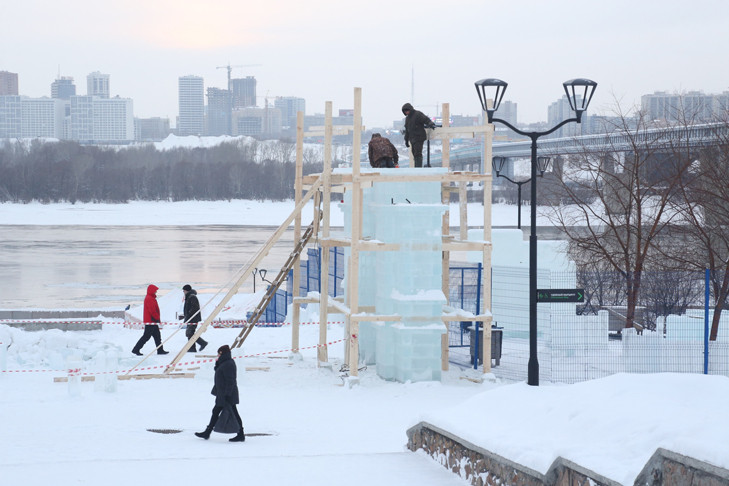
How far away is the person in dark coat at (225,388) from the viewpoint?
11.5 m

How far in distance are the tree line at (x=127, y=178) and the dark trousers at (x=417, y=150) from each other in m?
114

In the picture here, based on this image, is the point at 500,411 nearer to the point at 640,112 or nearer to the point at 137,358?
the point at 137,358

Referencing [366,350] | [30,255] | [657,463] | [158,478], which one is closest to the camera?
[657,463]

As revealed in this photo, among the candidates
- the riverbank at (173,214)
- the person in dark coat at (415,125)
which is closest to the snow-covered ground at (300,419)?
the person in dark coat at (415,125)

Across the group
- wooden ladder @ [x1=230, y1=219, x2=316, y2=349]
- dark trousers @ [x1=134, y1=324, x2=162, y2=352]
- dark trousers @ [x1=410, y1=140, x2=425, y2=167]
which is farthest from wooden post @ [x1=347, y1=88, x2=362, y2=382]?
dark trousers @ [x1=134, y1=324, x2=162, y2=352]

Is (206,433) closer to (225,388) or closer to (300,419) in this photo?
(225,388)

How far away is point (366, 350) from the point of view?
1811 cm

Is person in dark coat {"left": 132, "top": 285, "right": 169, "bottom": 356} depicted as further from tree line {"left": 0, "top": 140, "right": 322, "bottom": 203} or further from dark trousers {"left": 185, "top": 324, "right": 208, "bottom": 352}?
tree line {"left": 0, "top": 140, "right": 322, "bottom": 203}

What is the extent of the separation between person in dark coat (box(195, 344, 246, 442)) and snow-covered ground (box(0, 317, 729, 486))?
0.25m

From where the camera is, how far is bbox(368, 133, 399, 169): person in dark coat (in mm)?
17609

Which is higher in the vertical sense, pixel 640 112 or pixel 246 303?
pixel 640 112

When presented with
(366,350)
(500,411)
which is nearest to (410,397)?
(366,350)

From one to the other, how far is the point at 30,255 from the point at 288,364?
3652 centimetres

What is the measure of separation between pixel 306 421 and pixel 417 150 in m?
6.27
